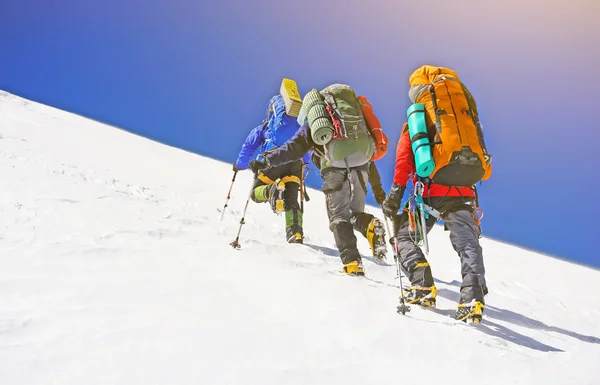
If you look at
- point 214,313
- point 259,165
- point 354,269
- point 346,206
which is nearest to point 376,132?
point 346,206

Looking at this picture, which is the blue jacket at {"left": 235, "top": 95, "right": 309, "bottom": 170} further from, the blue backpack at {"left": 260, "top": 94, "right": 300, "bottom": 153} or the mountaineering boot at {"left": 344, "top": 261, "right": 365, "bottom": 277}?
the mountaineering boot at {"left": 344, "top": 261, "right": 365, "bottom": 277}

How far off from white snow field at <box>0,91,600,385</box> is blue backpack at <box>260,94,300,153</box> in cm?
179

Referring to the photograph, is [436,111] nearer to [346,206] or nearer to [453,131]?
[453,131]

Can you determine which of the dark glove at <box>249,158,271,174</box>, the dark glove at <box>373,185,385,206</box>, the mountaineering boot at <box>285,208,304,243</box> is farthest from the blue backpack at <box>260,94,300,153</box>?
the dark glove at <box>249,158,271,174</box>

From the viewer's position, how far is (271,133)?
8.12 metres

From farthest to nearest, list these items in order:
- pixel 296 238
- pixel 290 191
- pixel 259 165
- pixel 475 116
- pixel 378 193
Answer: pixel 290 191 < pixel 296 238 < pixel 378 193 < pixel 259 165 < pixel 475 116

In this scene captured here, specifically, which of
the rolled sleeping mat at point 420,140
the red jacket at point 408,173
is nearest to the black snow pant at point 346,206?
the red jacket at point 408,173

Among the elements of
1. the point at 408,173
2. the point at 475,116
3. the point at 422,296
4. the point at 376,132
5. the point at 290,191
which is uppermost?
the point at 475,116

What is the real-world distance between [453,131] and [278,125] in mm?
4051

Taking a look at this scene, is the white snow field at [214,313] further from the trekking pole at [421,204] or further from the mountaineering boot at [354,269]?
the trekking pole at [421,204]

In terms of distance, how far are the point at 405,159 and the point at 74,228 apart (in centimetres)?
400

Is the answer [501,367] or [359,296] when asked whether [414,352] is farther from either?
[359,296]

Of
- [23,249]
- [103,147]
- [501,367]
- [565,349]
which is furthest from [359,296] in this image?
[103,147]

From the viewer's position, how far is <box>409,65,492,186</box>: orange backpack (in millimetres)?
4446
